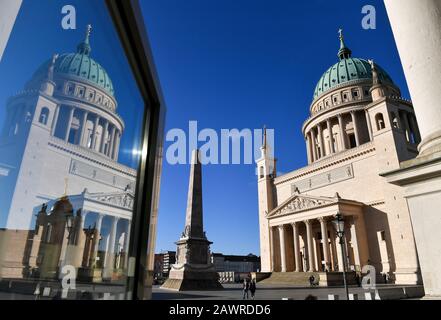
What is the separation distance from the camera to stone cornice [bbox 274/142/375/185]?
1415 inches

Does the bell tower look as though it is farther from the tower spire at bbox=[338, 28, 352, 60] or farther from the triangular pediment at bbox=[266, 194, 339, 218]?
the tower spire at bbox=[338, 28, 352, 60]

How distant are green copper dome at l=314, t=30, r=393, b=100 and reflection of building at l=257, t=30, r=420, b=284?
8.5 inches

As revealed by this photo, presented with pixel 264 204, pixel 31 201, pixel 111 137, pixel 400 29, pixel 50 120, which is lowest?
pixel 31 201

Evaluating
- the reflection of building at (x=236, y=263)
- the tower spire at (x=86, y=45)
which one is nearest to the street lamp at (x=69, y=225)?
the tower spire at (x=86, y=45)

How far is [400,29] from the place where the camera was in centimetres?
377

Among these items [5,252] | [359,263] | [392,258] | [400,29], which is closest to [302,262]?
[359,263]

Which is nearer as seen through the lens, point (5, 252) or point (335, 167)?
point (5, 252)

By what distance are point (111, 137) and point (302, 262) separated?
40.7m

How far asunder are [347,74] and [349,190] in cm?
2406

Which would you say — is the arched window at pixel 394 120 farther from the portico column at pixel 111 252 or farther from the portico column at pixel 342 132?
the portico column at pixel 111 252

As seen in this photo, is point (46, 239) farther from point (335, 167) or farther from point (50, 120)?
point (335, 167)

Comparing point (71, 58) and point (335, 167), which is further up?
point (335, 167)

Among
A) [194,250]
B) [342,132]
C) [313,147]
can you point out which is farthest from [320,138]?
[194,250]

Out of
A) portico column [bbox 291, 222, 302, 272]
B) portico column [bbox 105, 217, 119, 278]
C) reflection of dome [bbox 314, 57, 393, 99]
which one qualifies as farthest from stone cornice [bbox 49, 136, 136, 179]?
reflection of dome [bbox 314, 57, 393, 99]
